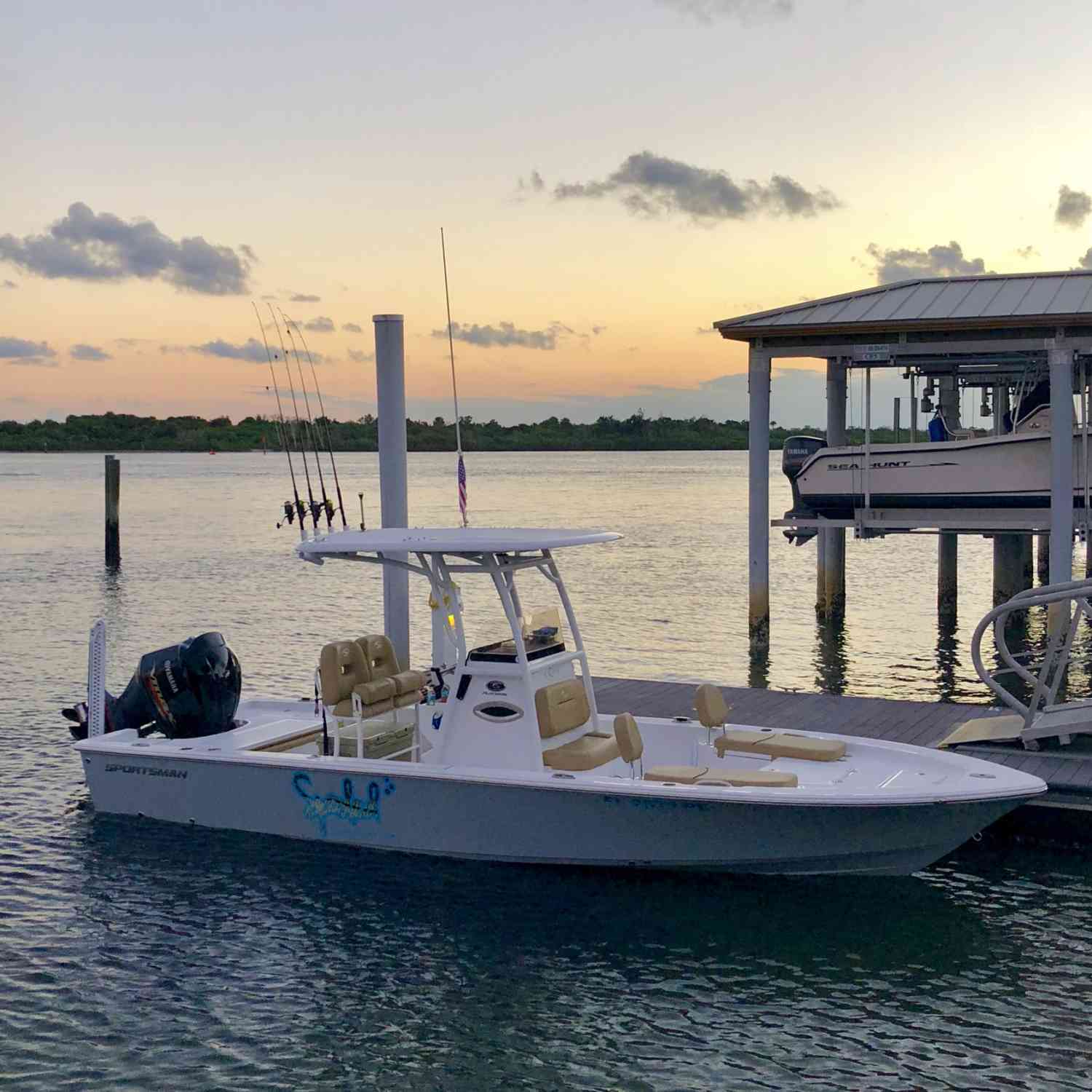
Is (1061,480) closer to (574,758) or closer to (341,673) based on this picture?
(574,758)

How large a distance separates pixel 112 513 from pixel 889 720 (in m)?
30.3

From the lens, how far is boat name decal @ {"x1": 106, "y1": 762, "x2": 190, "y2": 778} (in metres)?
11.6

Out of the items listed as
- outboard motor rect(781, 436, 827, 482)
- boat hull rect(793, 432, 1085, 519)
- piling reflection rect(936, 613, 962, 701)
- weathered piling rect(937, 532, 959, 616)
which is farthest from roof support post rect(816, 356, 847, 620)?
boat hull rect(793, 432, 1085, 519)

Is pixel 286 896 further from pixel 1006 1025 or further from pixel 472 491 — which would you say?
pixel 472 491

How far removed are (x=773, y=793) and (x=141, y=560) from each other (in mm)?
37068

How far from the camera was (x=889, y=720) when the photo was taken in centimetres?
1354

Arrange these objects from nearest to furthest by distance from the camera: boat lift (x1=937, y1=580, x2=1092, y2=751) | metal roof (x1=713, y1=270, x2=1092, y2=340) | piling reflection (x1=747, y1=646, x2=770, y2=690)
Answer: boat lift (x1=937, y1=580, x2=1092, y2=751), metal roof (x1=713, y1=270, x2=1092, y2=340), piling reflection (x1=747, y1=646, x2=770, y2=690)

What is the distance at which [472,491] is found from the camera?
10744 centimetres

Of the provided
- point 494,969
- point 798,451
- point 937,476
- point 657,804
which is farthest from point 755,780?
point 798,451

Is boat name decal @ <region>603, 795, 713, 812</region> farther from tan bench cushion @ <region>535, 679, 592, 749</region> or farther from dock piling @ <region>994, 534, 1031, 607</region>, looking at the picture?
dock piling @ <region>994, 534, 1031, 607</region>

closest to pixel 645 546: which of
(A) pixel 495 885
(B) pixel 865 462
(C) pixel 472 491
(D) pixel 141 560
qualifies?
(D) pixel 141 560

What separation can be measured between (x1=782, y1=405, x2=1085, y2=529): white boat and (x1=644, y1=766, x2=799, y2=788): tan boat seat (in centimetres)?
1076

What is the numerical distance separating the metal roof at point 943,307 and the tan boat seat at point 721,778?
381 inches

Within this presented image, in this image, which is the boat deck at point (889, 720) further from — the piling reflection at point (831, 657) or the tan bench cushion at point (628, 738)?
the piling reflection at point (831, 657)
